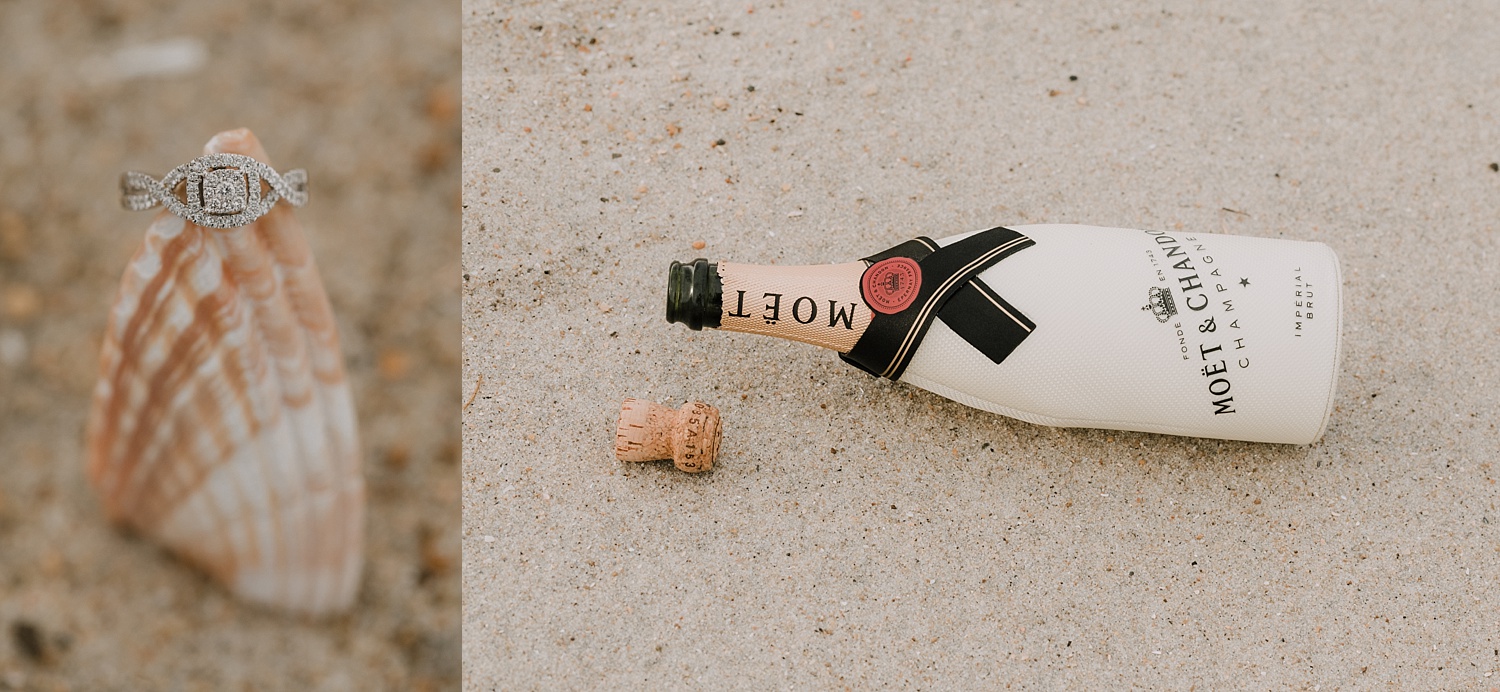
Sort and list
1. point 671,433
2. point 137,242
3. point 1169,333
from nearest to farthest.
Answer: point 1169,333 < point 671,433 < point 137,242

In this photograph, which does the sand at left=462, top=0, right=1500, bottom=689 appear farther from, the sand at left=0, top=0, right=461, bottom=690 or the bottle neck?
the sand at left=0, top=0, right=461, bottom=690

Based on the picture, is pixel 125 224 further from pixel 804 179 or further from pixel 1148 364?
pixel 1148 364

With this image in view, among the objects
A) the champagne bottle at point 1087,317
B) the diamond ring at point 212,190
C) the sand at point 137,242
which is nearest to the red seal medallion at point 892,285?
the champagne bottle at point 1087,317

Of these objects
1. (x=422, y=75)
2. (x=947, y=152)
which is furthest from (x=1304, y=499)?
(x=422, y=75)

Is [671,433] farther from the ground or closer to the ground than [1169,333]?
closer to the ground

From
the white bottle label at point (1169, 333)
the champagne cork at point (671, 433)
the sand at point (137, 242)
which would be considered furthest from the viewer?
the sand at point (137, 242)

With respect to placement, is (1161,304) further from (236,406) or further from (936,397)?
(236,406)

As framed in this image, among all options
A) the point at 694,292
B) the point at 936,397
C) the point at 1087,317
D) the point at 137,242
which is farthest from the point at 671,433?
the point at 137,242

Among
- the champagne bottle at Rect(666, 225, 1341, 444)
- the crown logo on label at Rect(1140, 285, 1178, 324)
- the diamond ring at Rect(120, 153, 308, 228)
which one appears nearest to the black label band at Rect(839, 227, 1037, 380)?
the champagne bottle at Rect(666, 225, 1341, 444)

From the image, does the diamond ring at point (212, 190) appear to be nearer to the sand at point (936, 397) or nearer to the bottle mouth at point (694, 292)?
the sand at point (936, 397)
